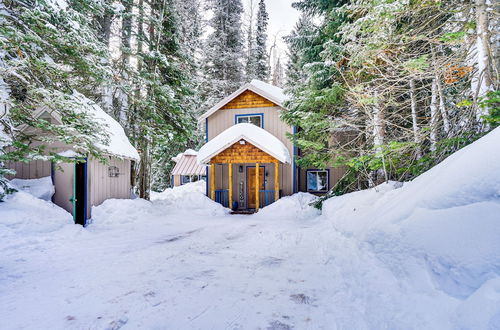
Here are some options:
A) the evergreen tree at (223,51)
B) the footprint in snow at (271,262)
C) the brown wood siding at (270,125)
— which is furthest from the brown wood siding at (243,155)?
the evergreen tree at (223,51)

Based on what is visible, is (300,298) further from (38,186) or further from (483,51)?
(38,186)

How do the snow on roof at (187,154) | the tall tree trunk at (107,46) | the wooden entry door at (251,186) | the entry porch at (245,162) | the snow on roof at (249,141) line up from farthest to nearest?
the snow on roof at (187,154)
the wooden entry door at (251,186)
the entry porch at (245,162)
the snow on roof at (249,141)
the tall tree trunk at (107,46)

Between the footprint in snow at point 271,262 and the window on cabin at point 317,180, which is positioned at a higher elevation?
the window on cabin at point 317,180

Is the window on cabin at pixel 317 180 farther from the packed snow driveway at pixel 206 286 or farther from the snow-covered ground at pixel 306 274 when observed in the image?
the snow-covered ground at pixel 306 274

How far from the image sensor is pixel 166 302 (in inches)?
119

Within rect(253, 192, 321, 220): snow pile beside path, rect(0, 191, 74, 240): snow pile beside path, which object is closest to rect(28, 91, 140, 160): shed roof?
rect(0, 191, 74, 240): snow pile beside path

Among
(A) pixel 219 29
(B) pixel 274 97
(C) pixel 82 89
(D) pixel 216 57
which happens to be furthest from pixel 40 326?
(A) pixel 219 29

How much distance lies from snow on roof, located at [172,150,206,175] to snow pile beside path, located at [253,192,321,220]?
481 inches

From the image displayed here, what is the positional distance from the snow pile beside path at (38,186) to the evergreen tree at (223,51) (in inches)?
586

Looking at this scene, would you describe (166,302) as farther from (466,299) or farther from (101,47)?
(101,47)

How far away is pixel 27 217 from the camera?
5.96 m

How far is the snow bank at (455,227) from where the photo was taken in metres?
2.02

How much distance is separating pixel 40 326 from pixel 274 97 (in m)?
12.4

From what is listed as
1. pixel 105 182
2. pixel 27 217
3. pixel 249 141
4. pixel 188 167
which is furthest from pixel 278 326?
pixel 188 167
